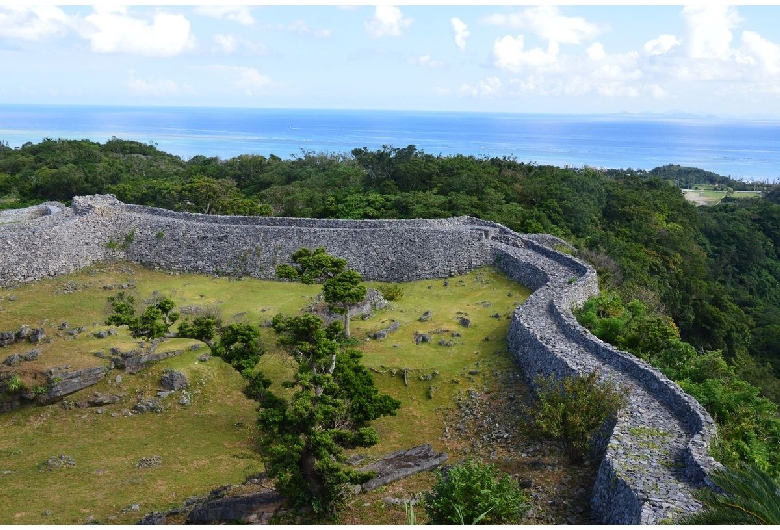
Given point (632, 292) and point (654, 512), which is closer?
point (654, 512)

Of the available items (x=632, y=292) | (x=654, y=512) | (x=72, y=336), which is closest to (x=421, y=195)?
(x=632, y=292)

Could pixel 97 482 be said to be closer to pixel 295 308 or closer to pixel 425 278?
pixel 295 308

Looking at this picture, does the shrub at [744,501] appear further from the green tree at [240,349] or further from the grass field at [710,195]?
the grass field at [710,195]

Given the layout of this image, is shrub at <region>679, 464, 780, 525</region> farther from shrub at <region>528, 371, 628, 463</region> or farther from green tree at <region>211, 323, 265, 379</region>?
green tree at <region>211, 323, 265, 379</region>

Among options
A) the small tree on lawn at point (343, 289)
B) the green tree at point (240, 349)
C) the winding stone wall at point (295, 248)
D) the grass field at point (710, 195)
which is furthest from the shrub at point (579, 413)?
the grass field at point (710, 195)

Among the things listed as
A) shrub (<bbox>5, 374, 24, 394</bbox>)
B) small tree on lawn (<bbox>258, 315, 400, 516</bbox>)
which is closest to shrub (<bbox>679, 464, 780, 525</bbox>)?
small tree on lawn (<bbox>258, 315, 400, 516</bbox>)
